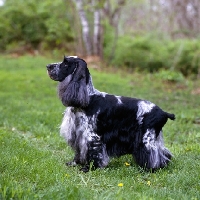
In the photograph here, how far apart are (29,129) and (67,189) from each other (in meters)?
3.99

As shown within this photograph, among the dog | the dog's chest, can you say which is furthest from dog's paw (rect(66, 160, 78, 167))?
the dog's chest

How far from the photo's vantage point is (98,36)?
1925 centimetres

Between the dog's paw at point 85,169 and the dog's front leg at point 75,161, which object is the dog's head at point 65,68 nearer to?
the dog's front leg at point 75,161

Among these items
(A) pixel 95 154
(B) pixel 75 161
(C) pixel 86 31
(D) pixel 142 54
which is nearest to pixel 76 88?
(A) pixel 95 154

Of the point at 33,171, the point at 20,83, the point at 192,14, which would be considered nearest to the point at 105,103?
the point at 33,171

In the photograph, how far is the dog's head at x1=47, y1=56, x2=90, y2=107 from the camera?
5.64m

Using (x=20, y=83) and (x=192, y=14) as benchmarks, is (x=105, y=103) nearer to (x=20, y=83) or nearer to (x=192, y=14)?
(x=20, y=83)


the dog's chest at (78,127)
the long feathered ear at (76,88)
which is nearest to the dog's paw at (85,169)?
the dog's chest at (78,127)

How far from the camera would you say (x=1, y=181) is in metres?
4.41

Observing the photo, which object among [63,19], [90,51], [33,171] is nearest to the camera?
[33,171]

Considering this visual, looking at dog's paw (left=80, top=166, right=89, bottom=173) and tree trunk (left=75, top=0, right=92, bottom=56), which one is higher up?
tree trunk (left=75, top=0, right=92, bottom=56)

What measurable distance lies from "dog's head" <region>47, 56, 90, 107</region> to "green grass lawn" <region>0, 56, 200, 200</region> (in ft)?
3.17

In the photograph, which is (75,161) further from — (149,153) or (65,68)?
(65,68)

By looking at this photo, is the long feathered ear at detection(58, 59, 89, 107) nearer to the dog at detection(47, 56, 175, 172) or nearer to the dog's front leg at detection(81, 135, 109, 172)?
the dog at detection(47, 56, 175, 172)
